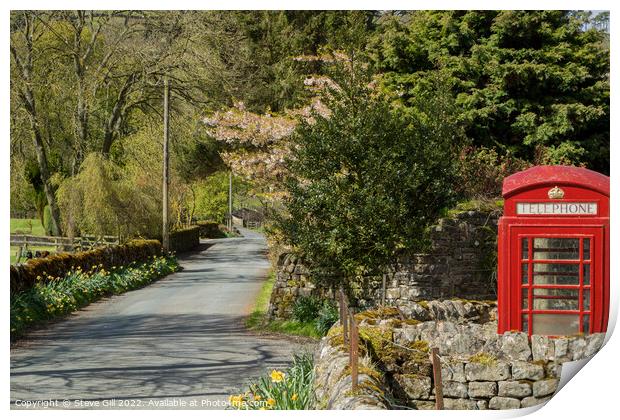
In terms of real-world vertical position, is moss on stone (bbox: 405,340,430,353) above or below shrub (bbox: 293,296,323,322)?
above

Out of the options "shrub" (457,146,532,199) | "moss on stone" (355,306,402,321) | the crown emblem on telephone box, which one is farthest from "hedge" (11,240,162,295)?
the crown emblem on telephone box

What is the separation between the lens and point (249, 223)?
19844 millimetres

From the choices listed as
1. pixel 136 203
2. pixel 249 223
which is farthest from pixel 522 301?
pixel 249 223

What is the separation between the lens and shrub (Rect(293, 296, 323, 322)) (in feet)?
38.2

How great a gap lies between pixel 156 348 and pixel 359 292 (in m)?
2.73

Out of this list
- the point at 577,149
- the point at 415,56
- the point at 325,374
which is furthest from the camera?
the point at 415,56

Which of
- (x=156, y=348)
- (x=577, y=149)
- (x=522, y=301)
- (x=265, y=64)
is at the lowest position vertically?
(x=156, y=348)

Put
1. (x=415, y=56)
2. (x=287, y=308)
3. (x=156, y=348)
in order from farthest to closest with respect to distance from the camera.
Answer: (x=415, y=56)
(x=287, y=308)
(x=156, y=348)

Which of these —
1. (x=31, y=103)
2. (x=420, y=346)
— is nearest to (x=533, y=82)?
(x=420, y=346)

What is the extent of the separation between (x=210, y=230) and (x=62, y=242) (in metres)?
8.61

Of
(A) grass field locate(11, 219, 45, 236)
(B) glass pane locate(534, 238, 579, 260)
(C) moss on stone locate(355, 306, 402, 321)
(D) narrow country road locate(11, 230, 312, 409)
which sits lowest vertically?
A: (D) narrow country road locate(11, 230, 312, 409)

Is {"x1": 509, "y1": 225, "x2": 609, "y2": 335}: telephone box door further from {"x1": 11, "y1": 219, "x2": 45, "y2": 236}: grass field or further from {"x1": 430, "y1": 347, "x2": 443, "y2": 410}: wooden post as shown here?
{"x1": 11, "y1": 219, "x2": 45, "y2": 236}: grass field

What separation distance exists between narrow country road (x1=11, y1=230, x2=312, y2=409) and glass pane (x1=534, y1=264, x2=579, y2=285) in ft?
10.3

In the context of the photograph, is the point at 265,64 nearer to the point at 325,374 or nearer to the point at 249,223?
the point at 249,223
